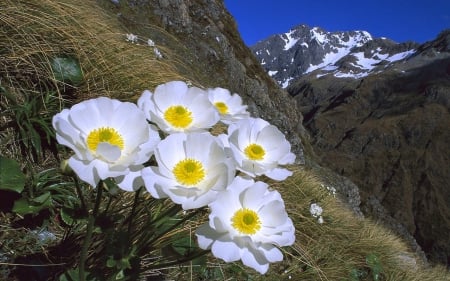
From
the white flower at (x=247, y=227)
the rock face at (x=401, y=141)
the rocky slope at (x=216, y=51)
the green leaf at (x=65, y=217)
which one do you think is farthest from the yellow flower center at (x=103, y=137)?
the rock face at (x=401, y=141)

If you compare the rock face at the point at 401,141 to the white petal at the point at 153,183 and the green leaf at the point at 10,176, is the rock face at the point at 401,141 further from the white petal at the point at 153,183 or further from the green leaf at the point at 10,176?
the white petal at the point at 153,183

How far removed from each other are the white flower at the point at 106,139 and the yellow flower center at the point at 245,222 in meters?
0.27

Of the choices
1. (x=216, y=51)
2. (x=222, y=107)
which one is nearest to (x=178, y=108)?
(x=222, y=107)

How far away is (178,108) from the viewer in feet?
4.42

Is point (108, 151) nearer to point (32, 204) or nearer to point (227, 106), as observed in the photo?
point (227, 106)

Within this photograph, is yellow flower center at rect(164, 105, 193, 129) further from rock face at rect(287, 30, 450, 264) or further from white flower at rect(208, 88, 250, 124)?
rock face at rect(287, 30, 450, 264)

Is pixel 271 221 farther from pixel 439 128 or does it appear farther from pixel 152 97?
pixel 439 128

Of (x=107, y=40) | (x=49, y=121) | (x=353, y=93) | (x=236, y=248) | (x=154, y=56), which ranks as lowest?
(x=236, y=248)

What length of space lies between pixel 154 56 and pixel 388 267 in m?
2.96

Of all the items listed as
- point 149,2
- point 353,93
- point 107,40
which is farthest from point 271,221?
point 353,93

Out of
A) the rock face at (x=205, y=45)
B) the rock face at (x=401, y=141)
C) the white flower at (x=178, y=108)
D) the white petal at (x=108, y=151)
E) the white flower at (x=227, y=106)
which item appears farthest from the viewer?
the rock face at (x=401, y=141)

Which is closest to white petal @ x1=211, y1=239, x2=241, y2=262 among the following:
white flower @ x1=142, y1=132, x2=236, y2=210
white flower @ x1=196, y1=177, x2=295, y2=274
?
white flower @ x1=196, y1=177, x2=295, y2=274

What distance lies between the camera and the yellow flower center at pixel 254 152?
53.7 inches

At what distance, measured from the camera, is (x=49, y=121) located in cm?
262
